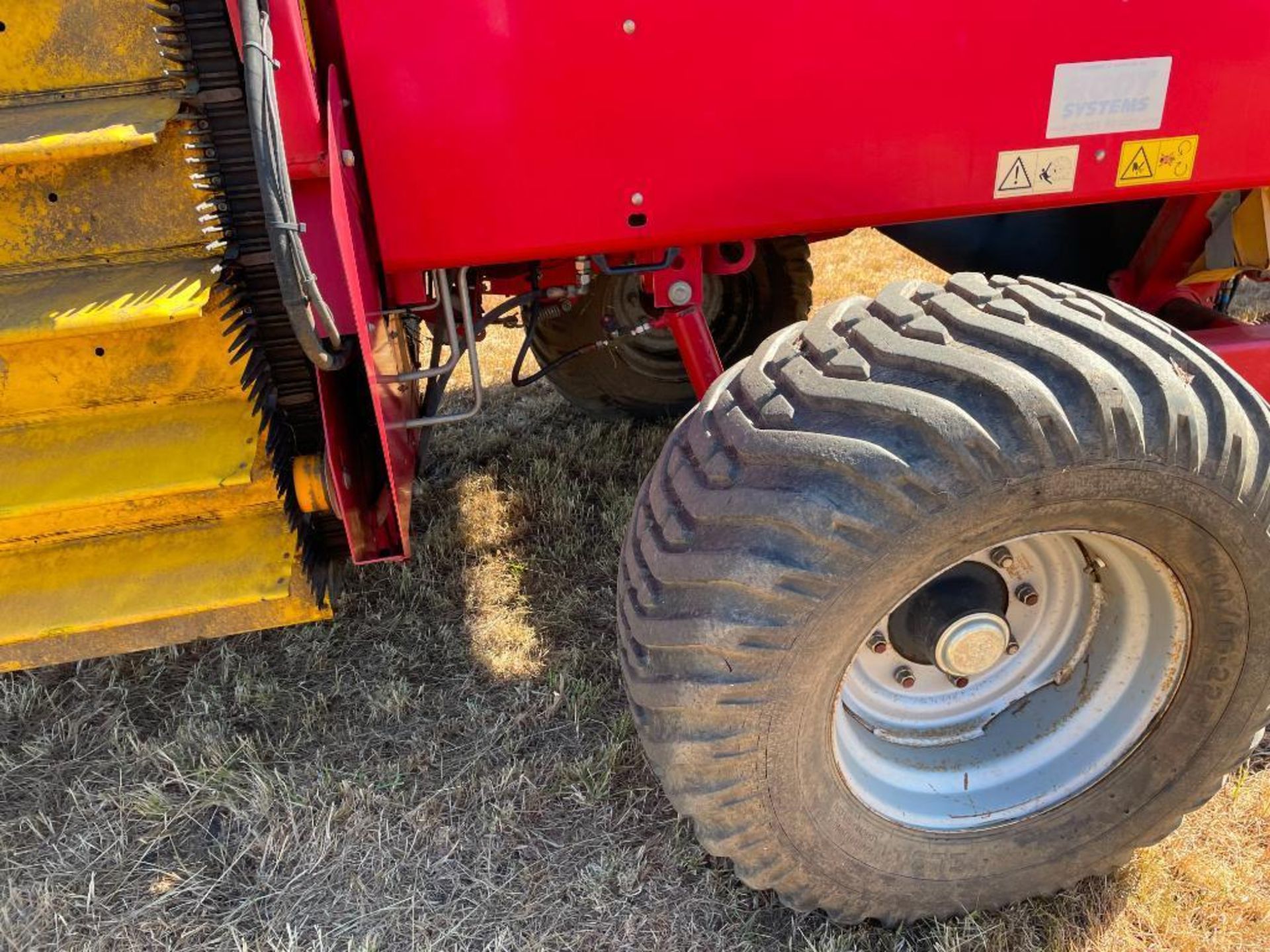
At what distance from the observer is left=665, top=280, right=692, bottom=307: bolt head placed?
2.09m

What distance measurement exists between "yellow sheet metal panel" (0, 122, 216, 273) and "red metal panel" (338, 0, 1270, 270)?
12.1 inches

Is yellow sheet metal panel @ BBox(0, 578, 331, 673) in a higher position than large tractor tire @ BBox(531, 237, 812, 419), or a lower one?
higher

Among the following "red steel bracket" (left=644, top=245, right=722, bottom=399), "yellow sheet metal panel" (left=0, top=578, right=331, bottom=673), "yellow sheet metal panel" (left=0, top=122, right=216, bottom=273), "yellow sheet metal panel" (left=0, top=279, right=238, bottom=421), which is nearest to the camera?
"yellow sheet metal panel" (left=0, top=122, right=216, bottom=273)

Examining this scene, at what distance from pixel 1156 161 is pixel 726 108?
0.91m

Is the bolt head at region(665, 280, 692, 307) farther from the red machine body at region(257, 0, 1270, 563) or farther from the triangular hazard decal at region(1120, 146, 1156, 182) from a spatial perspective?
the triangular hazard decal at region(1120, 146, 1156, 182)

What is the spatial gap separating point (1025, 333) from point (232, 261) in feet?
4.30

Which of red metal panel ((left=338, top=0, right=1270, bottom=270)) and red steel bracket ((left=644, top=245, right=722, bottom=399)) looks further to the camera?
red steel bracket ((left=644, top=245, right=722, bottom=399))

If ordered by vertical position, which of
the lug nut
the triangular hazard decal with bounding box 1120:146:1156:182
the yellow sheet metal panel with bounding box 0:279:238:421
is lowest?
the lug nut

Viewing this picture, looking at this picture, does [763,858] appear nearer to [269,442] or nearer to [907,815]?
[907,815]

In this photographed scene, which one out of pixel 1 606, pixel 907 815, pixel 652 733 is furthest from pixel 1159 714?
pixel 1 606

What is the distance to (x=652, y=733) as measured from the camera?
1570mm

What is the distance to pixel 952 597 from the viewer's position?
172cm

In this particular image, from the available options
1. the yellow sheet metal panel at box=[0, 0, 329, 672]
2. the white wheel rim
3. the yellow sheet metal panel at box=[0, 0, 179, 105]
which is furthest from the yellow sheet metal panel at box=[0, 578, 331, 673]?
the white wheel rim

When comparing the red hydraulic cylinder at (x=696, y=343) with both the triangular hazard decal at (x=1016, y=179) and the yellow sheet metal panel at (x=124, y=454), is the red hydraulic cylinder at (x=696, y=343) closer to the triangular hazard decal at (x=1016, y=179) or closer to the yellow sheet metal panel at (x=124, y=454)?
the triangular hazard decal at (x=1016, y=179)
